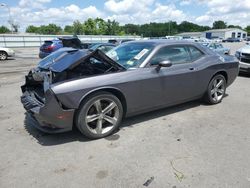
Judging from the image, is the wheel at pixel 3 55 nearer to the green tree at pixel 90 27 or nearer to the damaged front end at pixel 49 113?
the damaged front end at pixel 49 113

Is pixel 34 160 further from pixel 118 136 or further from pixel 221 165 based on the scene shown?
pixel 221 165

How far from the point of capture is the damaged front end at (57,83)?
3336 mm

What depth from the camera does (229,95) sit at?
6.42 meters

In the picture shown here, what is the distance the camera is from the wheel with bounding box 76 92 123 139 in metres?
3.54

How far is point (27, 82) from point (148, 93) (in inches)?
93.3

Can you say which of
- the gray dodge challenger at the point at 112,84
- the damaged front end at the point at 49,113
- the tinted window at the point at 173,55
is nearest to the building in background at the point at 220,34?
the tinted window at the point at 173,55

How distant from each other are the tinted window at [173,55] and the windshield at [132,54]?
0.62 ft

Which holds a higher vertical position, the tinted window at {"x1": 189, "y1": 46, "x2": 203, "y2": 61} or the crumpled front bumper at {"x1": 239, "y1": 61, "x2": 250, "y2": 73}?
the tinted window at {"x1": 189, "y1": 46, "x2": 203, "y2": 61}

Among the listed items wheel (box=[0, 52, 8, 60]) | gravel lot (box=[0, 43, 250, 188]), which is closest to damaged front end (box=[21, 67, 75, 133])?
gravel lot (box=[0, 43, 250, 188])

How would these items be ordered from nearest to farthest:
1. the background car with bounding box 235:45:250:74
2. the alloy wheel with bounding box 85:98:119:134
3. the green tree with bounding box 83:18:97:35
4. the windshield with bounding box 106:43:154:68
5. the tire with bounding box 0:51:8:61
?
1. the alloy wheel with bounding box 85:98:119:134
2. the windshield with bounding box 106:43:154:68
3. the background car with bounding box 235:45:250:74
4. the tire with bounding box 0:51:8:61
5. the green tree with bounding box 83:18:97:35

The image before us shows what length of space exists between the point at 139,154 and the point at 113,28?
7582 centimetres

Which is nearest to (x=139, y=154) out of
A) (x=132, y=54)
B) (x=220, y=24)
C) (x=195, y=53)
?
(x=132, y=54)

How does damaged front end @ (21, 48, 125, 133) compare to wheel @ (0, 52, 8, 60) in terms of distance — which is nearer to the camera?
damaged front end @ (21, 48, 125, 133)

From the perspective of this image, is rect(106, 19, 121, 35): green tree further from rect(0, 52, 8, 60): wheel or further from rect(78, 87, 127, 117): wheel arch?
rect(78, 87, 127, 117): wheel arch
